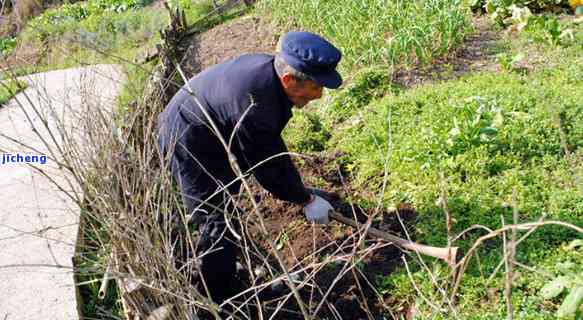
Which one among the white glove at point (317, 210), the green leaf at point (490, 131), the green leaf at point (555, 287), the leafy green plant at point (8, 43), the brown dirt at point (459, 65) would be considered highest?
the leafy green plant at point (8, 43)

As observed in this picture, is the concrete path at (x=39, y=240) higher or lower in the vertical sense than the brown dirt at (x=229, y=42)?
higher

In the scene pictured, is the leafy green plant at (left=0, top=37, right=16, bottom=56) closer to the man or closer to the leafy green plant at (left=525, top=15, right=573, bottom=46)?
the man

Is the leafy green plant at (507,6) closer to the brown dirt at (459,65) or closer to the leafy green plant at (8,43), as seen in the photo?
the brown dirt at (459,65)

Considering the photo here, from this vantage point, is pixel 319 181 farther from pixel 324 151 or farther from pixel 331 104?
pixel 331 104

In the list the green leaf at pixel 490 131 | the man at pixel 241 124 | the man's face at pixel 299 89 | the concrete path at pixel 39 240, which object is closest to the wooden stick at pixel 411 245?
the man at pixel 241 124

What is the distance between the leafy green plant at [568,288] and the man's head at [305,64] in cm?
140

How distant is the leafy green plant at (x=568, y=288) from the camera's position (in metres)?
2.39

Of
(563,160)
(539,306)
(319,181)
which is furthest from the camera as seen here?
(319,181)

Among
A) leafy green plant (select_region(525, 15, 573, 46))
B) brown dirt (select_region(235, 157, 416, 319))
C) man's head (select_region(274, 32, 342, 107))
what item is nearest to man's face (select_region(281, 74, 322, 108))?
man's head (select_region(274, 32, 342, 107))

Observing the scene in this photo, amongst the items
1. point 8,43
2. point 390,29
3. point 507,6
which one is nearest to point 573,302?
point 390,29

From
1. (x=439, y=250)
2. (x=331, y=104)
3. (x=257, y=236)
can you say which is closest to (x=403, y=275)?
(x=439, y=250)

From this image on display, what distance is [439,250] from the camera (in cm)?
287

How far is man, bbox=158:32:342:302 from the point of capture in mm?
2928

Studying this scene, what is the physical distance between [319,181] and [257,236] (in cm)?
70
